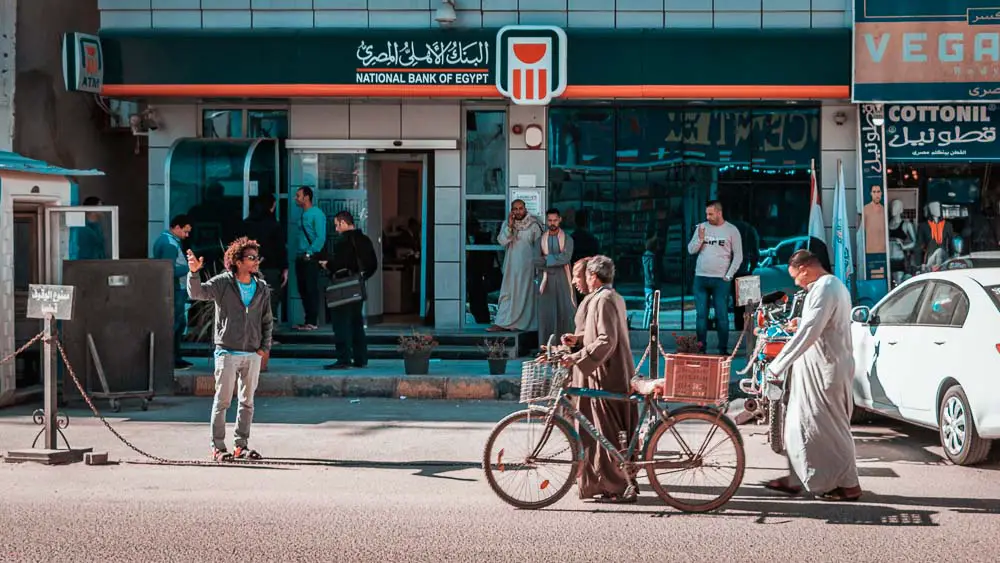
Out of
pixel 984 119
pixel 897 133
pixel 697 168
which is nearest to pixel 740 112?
pixel 697 168

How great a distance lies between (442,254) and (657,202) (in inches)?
122

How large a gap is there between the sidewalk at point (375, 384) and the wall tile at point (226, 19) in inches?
205

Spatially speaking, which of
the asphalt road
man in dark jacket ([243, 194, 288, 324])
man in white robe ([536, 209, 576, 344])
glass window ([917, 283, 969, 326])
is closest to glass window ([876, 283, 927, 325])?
glass window ([917, 283, 969, 326])

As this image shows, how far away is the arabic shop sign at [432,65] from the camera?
1656 centimetres

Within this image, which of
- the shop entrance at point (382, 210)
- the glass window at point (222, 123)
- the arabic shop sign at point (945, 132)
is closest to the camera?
the arabic shop sign at point (945, 132)

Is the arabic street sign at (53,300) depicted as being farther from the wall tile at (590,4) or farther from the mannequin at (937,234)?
the mannequin at (937,234)

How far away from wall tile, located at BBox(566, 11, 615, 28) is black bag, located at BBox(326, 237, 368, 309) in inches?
199

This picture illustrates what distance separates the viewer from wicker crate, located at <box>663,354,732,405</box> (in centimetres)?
797

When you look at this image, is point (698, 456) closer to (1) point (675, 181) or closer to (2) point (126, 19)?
(1) point (675, 181)

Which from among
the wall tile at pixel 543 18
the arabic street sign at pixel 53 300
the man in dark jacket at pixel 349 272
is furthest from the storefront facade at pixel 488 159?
the arabic street sign at pixel 53 300

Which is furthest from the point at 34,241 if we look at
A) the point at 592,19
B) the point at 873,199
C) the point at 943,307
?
the point at 873,199

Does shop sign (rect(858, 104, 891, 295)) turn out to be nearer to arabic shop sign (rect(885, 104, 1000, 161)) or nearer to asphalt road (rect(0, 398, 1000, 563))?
arabic shop sign (rect(885, 104, 1000, 161))

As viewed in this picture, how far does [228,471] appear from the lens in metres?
9.61

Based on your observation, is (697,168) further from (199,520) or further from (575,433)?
(199,520)
